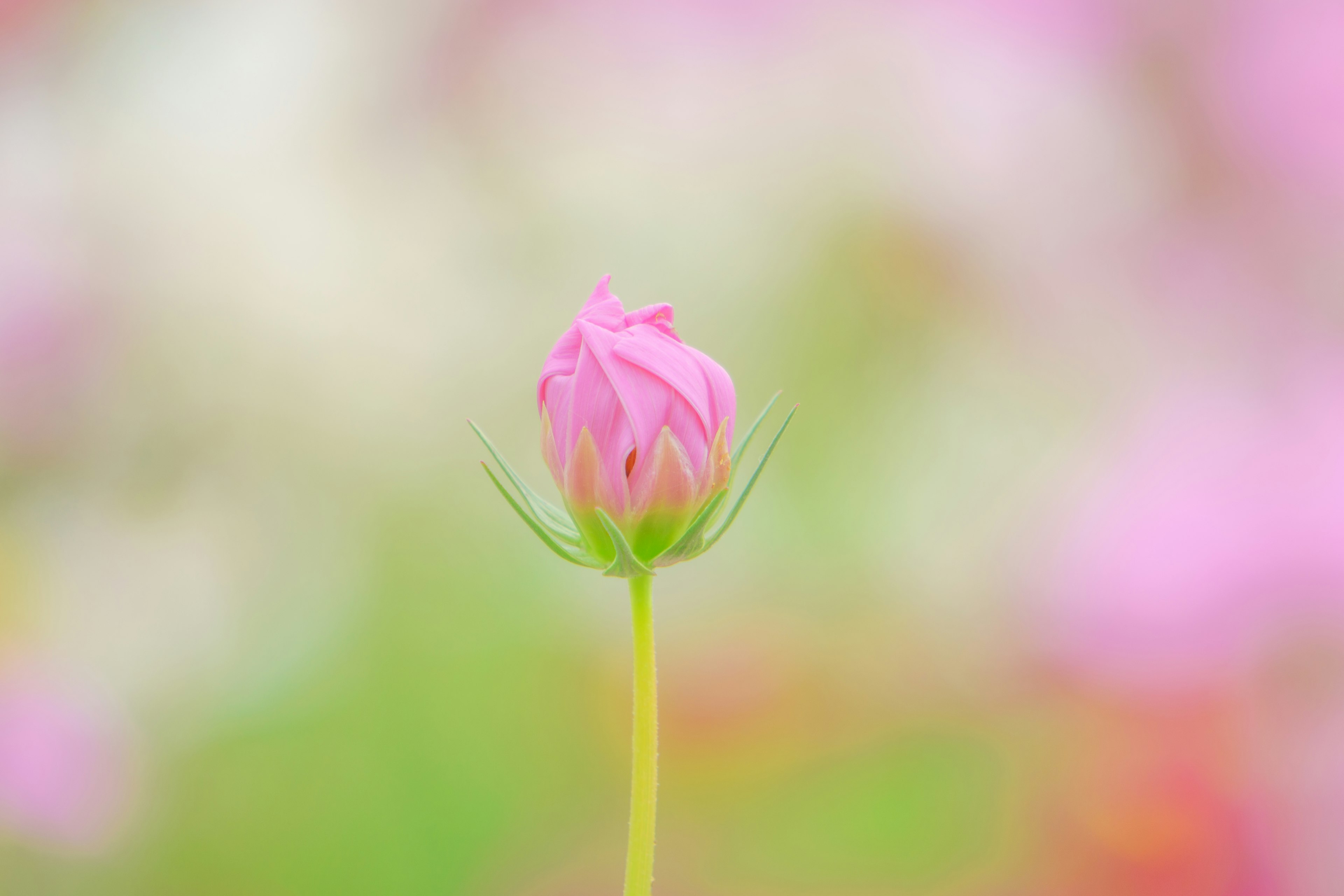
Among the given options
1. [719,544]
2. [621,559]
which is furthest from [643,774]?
[719,544]

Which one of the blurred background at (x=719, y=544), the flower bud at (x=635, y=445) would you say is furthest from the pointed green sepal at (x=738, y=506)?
the blurred background at (x=719, y=544)

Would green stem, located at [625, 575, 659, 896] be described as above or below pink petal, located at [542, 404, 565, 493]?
below

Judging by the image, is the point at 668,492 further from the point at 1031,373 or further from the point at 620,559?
the point at 1031,373

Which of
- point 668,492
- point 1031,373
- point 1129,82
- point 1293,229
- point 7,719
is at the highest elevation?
point 1129,82

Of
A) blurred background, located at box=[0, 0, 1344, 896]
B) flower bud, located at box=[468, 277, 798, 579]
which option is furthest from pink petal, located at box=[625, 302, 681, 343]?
blurred background, located at box=[0, 0, 1344, 896]

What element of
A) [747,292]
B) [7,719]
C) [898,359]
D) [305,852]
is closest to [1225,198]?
[898,359]

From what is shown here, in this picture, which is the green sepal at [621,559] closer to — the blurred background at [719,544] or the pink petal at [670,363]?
the pink petal at [670,363]

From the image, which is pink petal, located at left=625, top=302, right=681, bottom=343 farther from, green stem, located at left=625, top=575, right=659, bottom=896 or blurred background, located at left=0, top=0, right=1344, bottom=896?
blurred background, located at left=0, top=0, right=1344, bottom=896
